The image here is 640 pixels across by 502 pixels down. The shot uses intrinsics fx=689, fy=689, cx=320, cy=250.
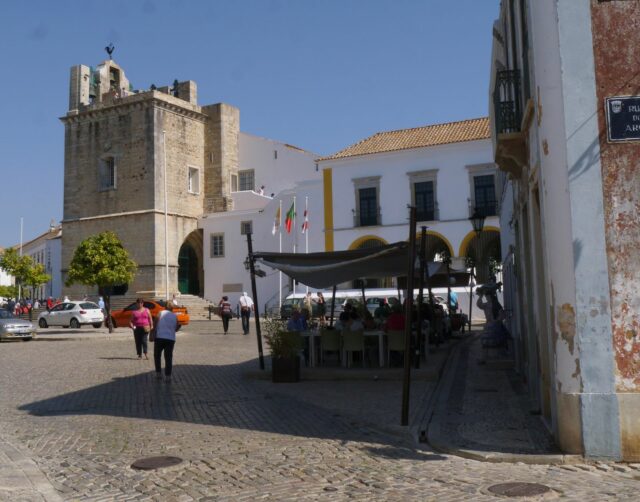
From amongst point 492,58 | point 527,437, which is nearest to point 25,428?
point 527,437

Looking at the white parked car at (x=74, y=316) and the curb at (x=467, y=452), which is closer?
the curb at (x=467, y=452)

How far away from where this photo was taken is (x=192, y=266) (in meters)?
43.5

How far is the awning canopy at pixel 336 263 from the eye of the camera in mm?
11945

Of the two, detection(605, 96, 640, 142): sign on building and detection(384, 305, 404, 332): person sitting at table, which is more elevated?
detection(605, 96, 640, 142): sign on building

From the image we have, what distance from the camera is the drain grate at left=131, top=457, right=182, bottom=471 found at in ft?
20.5

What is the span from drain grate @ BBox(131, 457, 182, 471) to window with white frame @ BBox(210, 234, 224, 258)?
116ft

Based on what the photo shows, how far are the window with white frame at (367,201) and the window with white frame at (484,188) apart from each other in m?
5.11

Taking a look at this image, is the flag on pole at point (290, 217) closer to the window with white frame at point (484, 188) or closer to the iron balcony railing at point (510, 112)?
the window with white frame at point (484, 188)

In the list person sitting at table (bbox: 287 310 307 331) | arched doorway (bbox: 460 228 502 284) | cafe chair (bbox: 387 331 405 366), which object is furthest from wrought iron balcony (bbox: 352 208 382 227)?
cafe chair (bbox: 387 331 405 366)

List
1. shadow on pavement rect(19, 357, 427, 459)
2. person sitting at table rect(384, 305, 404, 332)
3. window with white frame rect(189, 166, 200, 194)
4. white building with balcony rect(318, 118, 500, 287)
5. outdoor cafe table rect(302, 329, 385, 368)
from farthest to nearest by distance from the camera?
window with white frame rect(189, 166, 200, 194), white building with balcony rect(318, 118, 500, 287), person sitting at table rect(384, 305, 404, 332), outdoor cafe table rect(302, 329, 385, 368), shadow on pavement rect(19, 357, 427, 459)

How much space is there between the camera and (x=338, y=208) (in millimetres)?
37875

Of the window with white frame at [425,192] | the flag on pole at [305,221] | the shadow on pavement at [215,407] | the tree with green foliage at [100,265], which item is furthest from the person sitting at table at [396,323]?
the flag on pole at [305,221]

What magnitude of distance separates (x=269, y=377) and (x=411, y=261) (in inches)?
216

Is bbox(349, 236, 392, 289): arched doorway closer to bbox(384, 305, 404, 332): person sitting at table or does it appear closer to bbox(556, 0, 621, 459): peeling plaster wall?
bbox(384, 305, 404, 332): person sitting at table
